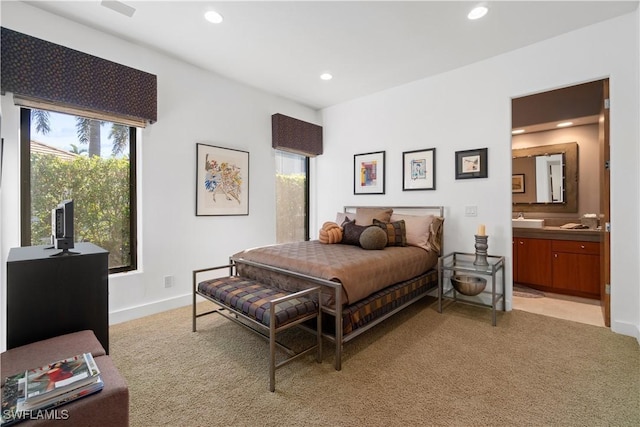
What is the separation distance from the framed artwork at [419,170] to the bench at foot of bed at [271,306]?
7.87 ft

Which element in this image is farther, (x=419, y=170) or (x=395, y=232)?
(x=419, y=170)

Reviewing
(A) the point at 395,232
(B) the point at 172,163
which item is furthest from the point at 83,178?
(A) the point at 395,232

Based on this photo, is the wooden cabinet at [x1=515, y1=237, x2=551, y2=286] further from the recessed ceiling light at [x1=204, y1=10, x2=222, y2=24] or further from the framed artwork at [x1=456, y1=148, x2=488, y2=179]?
the recessed ceiling light at [x1=204, y1=10, x2=222, y2=24]

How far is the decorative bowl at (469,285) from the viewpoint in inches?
120

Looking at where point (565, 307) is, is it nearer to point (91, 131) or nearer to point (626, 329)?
point (626, 329)

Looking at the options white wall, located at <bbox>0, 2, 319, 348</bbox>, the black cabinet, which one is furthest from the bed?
the black cabinet

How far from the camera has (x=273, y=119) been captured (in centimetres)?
424

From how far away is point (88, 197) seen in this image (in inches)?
112

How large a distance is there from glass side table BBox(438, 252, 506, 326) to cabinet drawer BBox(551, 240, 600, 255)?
4.01 feet

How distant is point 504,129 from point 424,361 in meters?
2.62

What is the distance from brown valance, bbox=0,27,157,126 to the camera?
88.3 inches

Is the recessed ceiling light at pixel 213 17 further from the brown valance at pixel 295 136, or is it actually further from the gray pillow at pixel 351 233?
the gray pillow at pixel 351 233

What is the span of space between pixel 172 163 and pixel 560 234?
4.84 m

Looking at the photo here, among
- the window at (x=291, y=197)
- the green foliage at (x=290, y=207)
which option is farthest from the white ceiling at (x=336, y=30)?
the green foliage at (x=290, y=207)
